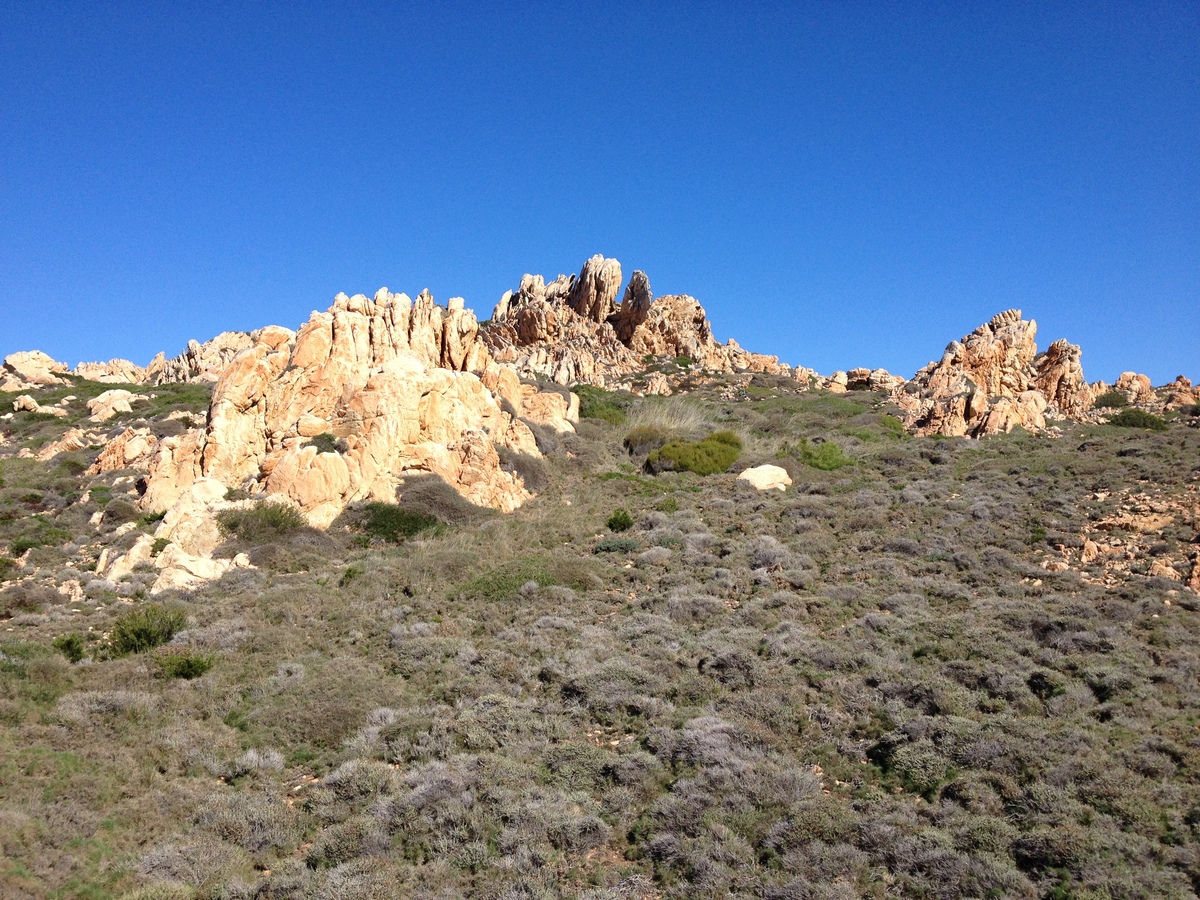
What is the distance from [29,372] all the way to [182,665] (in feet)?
162

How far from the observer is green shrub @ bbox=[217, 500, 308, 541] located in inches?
707

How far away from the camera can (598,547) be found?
19.4 metres

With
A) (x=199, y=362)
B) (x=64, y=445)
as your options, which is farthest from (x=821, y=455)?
(x=199, y=362)

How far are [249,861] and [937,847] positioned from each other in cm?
803

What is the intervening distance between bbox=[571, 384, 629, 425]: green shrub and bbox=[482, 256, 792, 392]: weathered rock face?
838cm

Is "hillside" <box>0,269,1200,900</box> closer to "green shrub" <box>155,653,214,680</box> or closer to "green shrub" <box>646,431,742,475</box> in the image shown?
"green shrub" <box>155,653,214,680</box>

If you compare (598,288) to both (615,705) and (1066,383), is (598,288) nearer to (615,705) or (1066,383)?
(1066,383)

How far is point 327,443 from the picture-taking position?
2084 cm

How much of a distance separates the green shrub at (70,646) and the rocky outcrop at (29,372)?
3845cm

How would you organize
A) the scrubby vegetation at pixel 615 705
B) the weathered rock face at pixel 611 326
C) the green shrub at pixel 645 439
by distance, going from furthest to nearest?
the weathered rock face at pixel 611 326
the green shrub at pixel 645 439
the scrubby vegetation at pixel 615 705

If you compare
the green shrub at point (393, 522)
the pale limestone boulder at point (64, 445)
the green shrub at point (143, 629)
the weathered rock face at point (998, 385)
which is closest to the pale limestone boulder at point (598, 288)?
the weathered rock face at point (998, 385)

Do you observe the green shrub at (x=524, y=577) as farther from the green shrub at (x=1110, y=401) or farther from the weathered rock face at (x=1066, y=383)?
the green shrub at (x=1110, y=401)

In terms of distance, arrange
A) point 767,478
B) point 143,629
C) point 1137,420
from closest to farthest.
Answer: point 143,629, point 767,478, point 1137,420

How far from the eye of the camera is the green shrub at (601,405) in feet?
115
